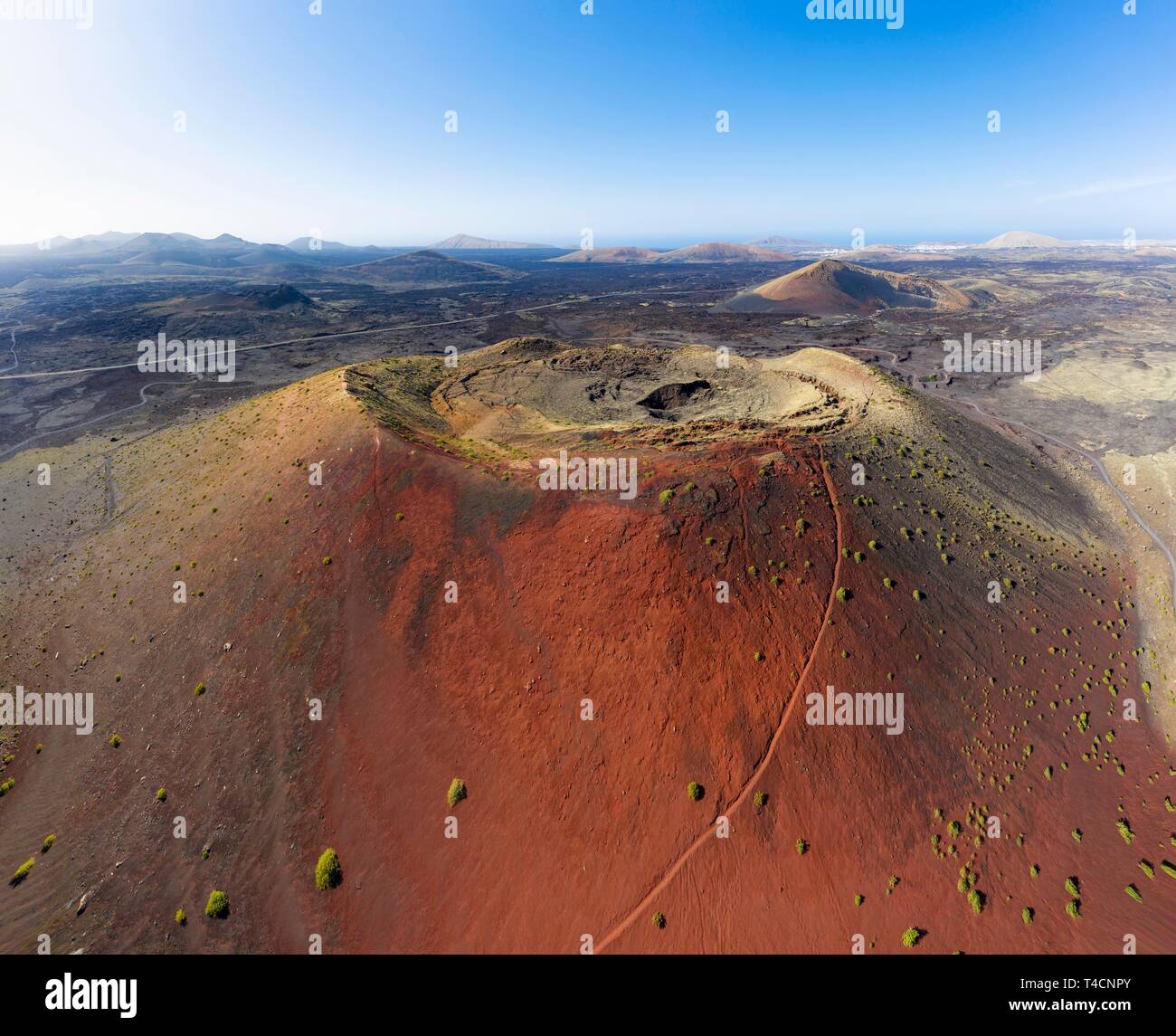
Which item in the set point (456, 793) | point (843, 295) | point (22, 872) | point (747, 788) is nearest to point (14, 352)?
point (22, 872)

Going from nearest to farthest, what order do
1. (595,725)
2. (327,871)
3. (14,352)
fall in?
(327,871), (595,725), (14,352)

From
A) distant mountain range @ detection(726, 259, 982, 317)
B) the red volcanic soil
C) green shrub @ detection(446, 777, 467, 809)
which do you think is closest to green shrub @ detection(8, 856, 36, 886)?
the red volcanic soil

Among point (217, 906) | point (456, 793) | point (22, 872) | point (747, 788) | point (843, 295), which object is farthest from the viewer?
point (843, 295)

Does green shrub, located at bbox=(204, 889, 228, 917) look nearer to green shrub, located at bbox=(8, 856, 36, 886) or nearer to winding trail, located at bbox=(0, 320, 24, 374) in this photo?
green shrub, located at bbox=(8, 856, 36, 886)

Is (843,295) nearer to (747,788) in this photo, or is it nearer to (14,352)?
(747,788)

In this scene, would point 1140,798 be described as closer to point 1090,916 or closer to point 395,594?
point 1090,916
